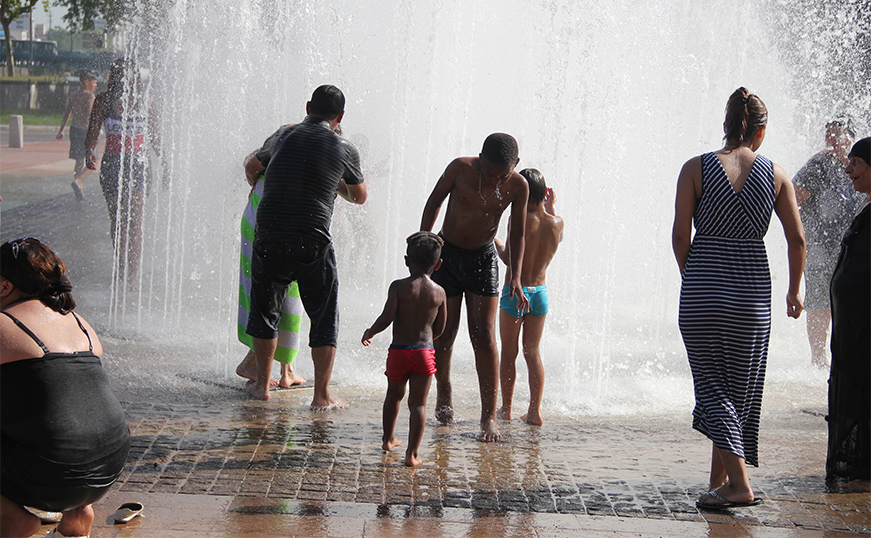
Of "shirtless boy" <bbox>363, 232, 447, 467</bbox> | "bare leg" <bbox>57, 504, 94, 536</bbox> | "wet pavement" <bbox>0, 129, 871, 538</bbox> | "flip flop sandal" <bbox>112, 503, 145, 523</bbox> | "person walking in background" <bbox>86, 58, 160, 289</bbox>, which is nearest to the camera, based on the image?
"bare leg" <bbox>57, 504, 94, 536</bbox>

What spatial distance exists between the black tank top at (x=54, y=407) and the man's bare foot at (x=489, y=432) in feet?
7.04

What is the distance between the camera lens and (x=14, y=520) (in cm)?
301

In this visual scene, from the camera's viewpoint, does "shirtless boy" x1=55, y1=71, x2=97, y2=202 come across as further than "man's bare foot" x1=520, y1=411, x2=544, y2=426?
Yes

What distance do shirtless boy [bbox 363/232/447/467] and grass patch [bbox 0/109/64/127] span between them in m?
23.7

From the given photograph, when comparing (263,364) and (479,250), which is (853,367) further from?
(263,364)

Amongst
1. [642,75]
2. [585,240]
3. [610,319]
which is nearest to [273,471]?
[610,319]

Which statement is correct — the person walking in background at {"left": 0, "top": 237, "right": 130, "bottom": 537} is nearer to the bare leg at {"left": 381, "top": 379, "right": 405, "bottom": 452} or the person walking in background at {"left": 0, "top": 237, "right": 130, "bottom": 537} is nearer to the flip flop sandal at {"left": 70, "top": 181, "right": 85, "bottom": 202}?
the bare leg at {"left": 381, "top": 379, "right": 405, "bottom": 452}

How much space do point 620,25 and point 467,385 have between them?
5341mm

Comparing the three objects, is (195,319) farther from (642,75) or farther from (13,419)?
(642,75)

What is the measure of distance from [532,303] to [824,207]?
296cm

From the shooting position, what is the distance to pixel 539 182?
5188mm

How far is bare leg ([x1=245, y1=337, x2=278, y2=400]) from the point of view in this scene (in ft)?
17.5

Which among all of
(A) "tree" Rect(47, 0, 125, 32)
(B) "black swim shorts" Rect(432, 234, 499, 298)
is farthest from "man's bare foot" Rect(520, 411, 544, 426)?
(A) "tree" Rect(47, 0, 125, 32)

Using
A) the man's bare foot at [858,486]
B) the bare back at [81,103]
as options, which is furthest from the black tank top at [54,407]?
the bare back at [81,103]
